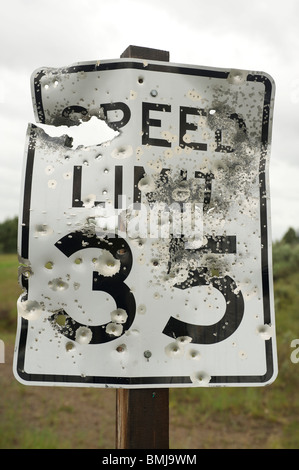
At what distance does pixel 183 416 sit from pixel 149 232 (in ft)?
9.63

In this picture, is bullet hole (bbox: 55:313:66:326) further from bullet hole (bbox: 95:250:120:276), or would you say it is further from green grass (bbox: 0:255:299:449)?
green grass (bbox: 0:255:299:449)

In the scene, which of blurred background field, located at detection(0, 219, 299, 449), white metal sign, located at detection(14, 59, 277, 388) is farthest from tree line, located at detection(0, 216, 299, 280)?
white metal sign, located at detection(14, 59, 277, 388)

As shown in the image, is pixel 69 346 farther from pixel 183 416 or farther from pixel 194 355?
pixel 183 416

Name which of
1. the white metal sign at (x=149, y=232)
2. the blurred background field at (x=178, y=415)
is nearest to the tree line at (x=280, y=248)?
the blurred background field at (x=178, y=415)

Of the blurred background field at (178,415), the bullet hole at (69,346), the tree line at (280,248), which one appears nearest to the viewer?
the bullet hole at (69,346)

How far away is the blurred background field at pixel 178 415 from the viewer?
335cm

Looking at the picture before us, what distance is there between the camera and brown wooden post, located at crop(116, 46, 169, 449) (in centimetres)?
116

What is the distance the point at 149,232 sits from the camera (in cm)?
122

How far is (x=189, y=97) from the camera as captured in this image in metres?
1.28

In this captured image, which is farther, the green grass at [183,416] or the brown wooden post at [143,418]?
the green grass at [183,416]

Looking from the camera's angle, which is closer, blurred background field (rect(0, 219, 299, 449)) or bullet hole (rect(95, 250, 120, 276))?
bullet hole (rect(95, 250, 120, 276))

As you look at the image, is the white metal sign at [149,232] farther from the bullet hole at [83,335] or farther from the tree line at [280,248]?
the tree line at [280,248]

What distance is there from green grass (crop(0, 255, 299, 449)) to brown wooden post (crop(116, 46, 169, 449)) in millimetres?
2321

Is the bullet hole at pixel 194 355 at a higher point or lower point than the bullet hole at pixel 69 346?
lower
